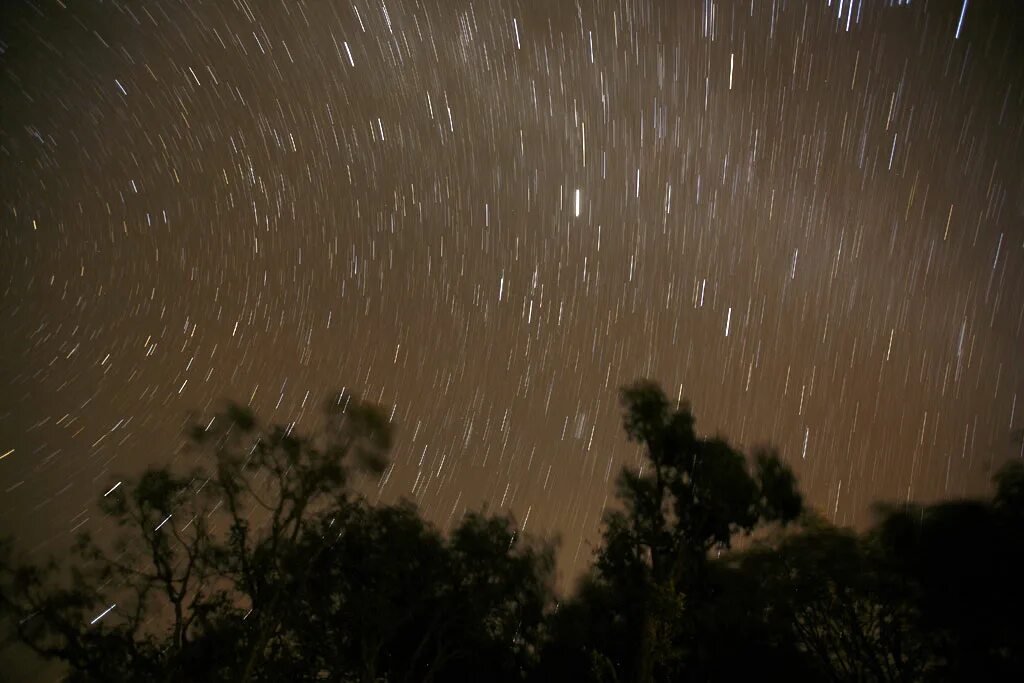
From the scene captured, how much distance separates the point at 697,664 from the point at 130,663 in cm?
1586

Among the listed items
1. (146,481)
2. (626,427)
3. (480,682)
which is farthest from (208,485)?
(480,682)

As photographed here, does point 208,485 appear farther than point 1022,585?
Yes

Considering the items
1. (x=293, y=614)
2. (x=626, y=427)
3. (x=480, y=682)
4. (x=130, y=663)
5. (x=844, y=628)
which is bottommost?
(x=130, y=663)

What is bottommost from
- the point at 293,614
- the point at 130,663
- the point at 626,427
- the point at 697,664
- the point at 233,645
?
the point at 130,663

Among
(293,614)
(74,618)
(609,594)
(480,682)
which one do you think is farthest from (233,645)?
(609,594)

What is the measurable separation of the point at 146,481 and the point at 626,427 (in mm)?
12043

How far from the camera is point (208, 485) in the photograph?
49.2ft

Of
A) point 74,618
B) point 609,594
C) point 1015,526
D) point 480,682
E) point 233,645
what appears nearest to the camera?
point 1015,526

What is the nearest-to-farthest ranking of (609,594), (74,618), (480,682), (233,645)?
(74,618)
(233,645)
(609,594)
(480,682)

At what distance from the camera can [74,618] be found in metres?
14.1

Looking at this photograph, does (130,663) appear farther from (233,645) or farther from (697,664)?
(697,664)

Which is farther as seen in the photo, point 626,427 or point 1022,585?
point 626,427

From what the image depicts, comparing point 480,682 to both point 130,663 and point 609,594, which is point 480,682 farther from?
point 130,663

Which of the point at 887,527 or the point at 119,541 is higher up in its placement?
the point at 887,527
